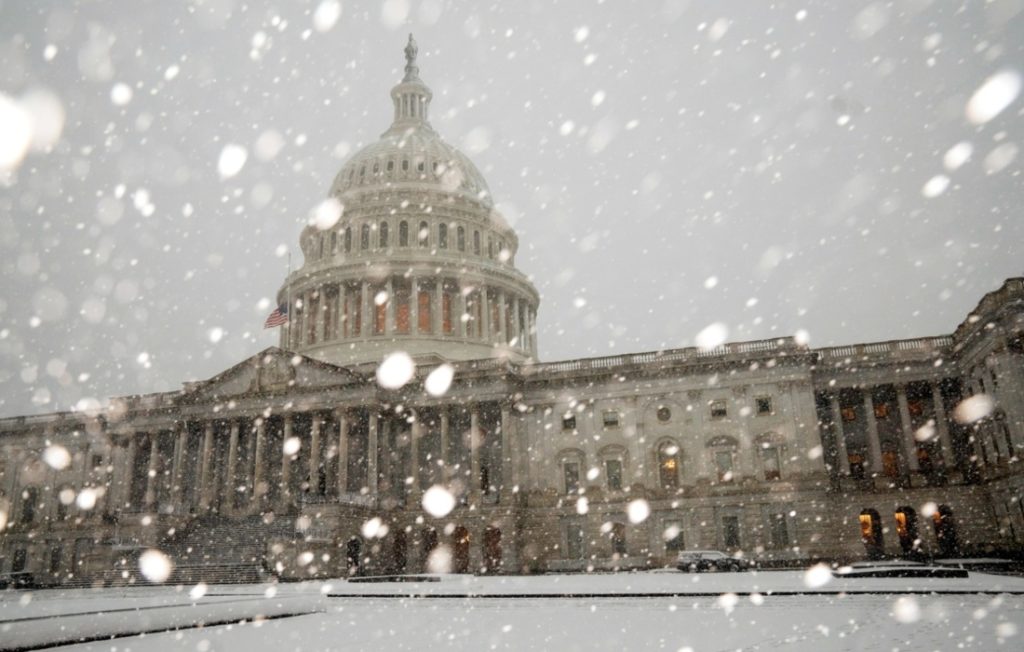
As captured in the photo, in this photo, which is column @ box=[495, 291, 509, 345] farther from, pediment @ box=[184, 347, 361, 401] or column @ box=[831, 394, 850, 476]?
column @ box=[831, 394, 850, 476]

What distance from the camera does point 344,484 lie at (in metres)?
51.1

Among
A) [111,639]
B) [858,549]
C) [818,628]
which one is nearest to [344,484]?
[858,549]

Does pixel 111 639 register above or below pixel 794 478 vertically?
below

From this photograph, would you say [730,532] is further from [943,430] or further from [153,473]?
[153,473]

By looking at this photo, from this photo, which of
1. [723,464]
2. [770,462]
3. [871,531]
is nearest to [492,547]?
[723,464]

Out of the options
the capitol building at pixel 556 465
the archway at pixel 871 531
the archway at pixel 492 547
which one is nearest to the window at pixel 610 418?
the capitol building at pixel 556 465

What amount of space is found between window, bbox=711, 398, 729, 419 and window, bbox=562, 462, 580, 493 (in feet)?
31.2

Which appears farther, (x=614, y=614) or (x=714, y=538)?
(x=714, y=538)

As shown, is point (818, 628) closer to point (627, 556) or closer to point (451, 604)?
point (451, 604)

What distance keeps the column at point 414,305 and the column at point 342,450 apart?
16590mm

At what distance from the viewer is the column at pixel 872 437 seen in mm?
50188

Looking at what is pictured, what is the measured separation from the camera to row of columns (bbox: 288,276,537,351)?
70062 mm

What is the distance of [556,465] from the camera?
52.6 meters

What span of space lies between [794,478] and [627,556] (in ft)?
37.2
